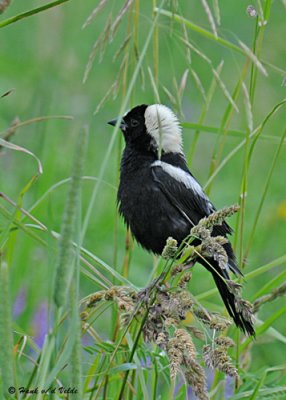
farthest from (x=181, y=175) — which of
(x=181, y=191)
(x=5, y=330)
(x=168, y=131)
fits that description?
(x=5, y=330)

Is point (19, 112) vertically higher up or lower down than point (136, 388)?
higher up

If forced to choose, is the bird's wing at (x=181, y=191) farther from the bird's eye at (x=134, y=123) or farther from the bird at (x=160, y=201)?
the bird's eye at (x=134, y=123)

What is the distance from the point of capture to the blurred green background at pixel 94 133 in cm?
332

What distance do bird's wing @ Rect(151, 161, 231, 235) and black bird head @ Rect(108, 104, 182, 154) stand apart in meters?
0.16

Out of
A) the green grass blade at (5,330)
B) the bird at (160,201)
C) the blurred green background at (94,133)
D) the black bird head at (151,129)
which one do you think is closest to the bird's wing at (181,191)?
the bird at (160,201)

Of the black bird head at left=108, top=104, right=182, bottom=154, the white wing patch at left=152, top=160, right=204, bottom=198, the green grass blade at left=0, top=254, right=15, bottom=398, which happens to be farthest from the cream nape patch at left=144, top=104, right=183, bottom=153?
the green grass blade at left=0, top=254, right=15, bottom=398

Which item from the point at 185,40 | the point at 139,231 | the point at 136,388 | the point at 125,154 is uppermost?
the point at 185,40

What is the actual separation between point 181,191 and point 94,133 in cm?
191

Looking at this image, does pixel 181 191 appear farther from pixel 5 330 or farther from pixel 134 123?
pixel 5 330

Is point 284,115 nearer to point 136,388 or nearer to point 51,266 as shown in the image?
point 136,388

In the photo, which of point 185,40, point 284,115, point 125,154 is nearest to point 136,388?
point 185,40

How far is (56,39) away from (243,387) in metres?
2.74

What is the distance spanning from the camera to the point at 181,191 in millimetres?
3332

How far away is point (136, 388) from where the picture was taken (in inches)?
82.7
